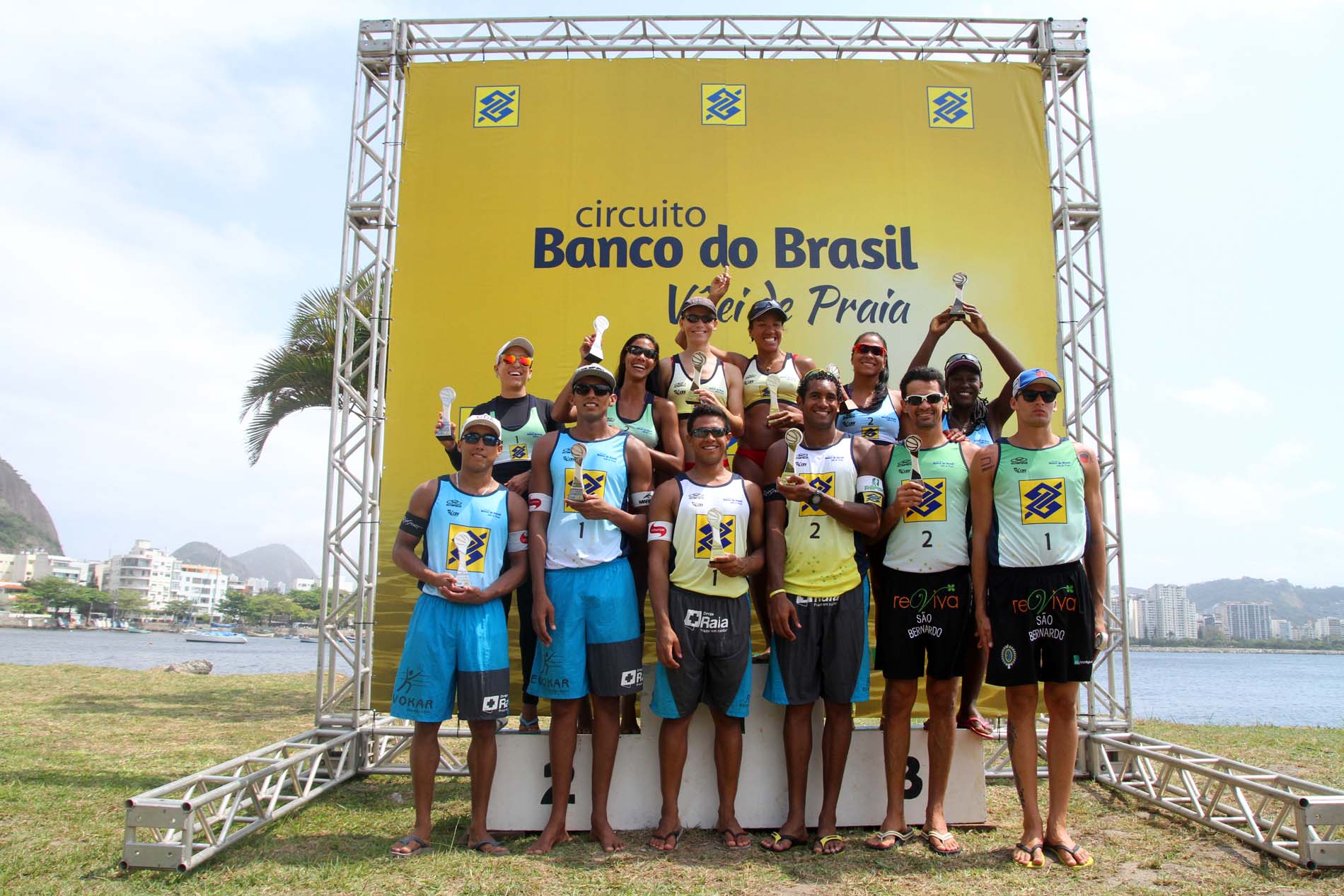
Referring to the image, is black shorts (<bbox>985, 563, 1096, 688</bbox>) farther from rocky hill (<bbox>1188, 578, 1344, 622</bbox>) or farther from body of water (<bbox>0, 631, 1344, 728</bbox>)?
rocky hill (<bbox>1188, 578, 1344, 622</bbox>)

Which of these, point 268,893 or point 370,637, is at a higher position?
point 370,637

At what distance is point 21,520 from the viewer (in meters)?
93.6

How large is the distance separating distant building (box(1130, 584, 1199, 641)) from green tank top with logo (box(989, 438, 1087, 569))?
73531mm

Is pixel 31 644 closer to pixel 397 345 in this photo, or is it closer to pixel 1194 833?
pixel 397 345

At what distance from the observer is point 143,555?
113 meters

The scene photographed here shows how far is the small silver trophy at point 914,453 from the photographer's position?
3906 mm

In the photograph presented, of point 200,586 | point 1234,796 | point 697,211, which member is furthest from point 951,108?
point 200,586

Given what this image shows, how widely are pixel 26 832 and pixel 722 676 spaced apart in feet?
11.7

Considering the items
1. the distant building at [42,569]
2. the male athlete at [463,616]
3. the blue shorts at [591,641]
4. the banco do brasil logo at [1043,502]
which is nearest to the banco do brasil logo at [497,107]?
the male athlete at [463,616]

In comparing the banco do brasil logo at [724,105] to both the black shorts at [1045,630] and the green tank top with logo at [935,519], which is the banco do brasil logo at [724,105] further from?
the black shorts at [1045,630]

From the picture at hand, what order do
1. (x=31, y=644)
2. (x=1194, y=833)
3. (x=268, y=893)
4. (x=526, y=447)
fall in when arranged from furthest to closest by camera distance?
(x=31, y=644) → (x=526, y=447) → (x=1194, y=833) → (x=268, y=893)

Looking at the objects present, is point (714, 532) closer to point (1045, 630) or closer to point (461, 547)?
point (461, 547)

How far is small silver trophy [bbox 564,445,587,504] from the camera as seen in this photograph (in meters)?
3.81

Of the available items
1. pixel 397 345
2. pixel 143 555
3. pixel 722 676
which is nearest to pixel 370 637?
pixel 397 345
